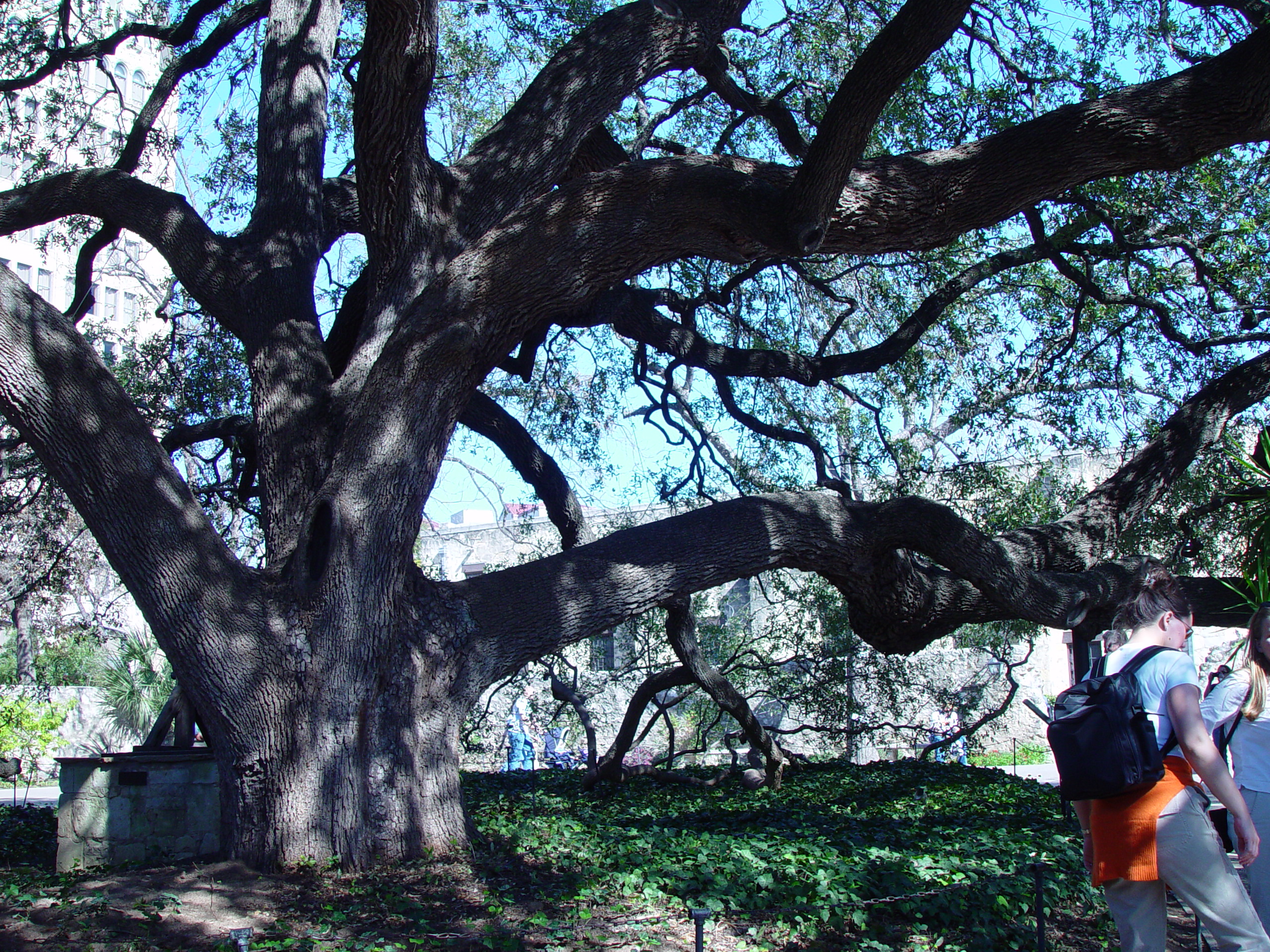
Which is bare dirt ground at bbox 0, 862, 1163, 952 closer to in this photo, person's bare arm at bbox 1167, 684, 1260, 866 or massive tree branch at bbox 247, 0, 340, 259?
person's bare arm at bbox 1167, 684, 1260, 866

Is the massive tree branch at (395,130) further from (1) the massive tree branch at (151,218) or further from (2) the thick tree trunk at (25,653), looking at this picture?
(2) the thick tree trunk at (25,653)

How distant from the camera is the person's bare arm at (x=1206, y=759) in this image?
3.10 metres

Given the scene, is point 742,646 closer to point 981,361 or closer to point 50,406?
point 981,361

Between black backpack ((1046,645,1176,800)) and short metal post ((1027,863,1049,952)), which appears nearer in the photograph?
black backpack ((1046,645,1176,800))

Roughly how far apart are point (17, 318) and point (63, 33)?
20.9 ft

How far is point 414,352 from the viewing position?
233 inches

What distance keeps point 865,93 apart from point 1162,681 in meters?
3.53

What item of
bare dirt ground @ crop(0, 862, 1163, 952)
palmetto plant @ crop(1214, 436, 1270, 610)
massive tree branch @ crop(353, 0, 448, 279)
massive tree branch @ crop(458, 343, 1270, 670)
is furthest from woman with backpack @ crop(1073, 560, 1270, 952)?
massive tree branch @ crop(353, 0, 448, 279)

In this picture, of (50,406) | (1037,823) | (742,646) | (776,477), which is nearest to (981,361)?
(776,477)

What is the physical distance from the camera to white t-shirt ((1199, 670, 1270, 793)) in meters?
4.02

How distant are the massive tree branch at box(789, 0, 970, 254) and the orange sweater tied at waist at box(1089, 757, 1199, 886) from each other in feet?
11.4

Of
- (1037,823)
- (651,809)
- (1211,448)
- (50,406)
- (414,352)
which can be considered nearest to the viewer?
(50,406)

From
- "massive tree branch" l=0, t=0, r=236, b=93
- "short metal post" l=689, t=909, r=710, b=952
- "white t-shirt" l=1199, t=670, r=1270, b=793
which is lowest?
"short metal post" l=689, t=909, r=710, b=952

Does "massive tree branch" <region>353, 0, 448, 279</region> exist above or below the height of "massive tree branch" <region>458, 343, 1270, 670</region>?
above
